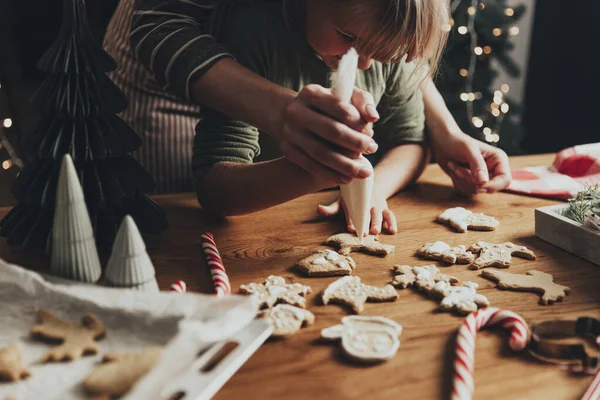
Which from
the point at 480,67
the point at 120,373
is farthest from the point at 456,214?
the point at 480,67

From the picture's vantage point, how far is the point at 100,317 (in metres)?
0.76

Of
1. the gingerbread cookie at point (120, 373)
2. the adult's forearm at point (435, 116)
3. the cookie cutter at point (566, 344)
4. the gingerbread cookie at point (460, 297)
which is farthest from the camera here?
the adult's forearm at point (435, 116)

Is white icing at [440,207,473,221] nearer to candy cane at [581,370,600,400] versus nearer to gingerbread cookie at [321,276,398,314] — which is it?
gingerbread cookie at [321,276,398,314]

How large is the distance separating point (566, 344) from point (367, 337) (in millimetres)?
250

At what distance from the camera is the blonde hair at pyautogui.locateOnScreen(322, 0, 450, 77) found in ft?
3.28

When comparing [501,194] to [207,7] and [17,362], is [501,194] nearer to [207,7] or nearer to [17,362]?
[207,7]

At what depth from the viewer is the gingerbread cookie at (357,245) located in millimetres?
1070

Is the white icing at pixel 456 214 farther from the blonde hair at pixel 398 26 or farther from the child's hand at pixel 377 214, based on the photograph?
the blonde hair at pixel 398 26

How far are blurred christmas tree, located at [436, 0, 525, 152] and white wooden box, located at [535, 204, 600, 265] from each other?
148cm

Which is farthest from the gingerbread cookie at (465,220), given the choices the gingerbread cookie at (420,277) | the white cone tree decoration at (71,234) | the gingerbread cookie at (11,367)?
the gingerbread cookie at (11,367)

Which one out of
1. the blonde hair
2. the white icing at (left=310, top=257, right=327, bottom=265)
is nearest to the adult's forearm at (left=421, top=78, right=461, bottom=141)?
the blonde hair

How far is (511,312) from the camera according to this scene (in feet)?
2.77

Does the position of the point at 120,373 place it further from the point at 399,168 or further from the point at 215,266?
the point at 399,168

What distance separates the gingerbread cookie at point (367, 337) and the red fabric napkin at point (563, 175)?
0.72 metres
